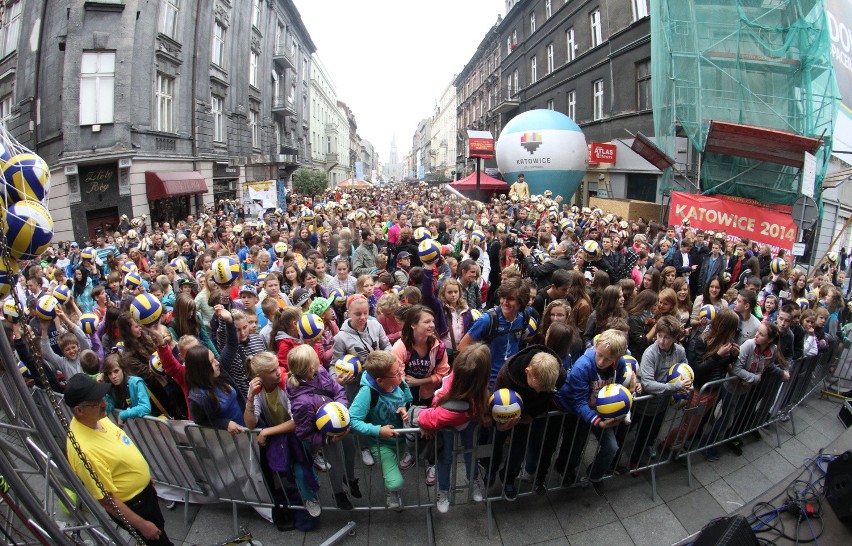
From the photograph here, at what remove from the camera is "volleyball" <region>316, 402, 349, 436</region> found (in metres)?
3.21

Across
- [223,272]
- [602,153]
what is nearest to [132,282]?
[223,272]

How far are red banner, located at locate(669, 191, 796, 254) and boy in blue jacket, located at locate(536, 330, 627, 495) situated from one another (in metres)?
9.40

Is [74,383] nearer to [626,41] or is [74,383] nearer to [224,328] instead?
[224,328]

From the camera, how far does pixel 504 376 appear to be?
142 inches

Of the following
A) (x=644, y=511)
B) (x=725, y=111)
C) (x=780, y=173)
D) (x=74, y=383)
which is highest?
(x=725, y=111)

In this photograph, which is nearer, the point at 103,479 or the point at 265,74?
the point at 103,479

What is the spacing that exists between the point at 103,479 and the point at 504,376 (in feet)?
9.09

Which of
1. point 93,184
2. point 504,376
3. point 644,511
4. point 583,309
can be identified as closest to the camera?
point 504,376

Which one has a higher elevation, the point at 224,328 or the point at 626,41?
the point at 626,41

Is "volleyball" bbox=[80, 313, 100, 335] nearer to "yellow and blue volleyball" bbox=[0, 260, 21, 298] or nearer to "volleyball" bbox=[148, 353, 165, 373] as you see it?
"volleyball" bbox=[148, 353, 165, 373]

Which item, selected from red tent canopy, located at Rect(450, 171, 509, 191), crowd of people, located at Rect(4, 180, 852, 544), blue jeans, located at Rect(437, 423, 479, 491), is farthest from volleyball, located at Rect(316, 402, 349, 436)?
red tent canopy, located at Rect(450, 171, 509, 191)

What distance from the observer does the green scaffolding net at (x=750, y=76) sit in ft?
43.1

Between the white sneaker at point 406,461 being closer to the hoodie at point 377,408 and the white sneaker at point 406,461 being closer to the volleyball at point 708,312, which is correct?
the hoodie at point 377,408

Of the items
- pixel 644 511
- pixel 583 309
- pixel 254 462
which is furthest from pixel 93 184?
pixel 644 511
